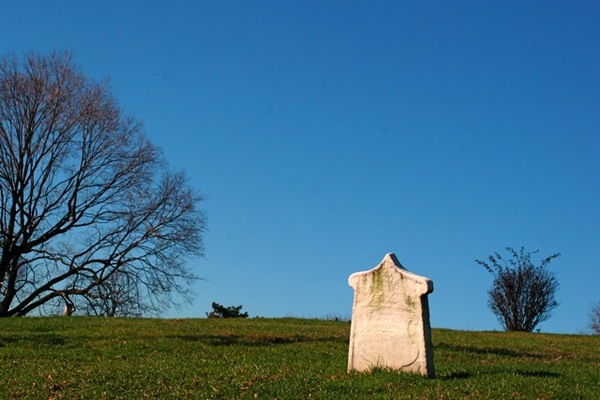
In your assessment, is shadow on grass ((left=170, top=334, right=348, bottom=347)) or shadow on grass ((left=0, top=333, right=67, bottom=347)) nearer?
shadow on grass ((left=0, top=333, right=67, bottom=347))

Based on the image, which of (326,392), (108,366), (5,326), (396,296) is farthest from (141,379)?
(5,326)

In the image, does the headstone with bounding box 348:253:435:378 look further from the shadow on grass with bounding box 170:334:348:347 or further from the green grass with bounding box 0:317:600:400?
the shadow on grass with bounding box 170:334:348:347

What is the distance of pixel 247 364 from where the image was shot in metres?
14.6

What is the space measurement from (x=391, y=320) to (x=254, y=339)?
908 centimetres

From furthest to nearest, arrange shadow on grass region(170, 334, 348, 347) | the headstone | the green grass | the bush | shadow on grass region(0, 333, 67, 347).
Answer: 1. the bush
2. shadow on grass region(170, 334, 348, 347)
3. shadow on grass region(0, 333, 67, 347)
4. the headstone
5. the green grass

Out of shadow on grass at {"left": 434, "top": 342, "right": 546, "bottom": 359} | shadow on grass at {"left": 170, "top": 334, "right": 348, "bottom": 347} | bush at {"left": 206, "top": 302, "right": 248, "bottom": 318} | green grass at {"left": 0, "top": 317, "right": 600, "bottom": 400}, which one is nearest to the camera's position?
green grass at {"left": 0, "top": 317, "right": 600, "bottom": 400}

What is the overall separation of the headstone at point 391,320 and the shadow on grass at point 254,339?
7.54 meters

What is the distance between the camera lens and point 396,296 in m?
12.5

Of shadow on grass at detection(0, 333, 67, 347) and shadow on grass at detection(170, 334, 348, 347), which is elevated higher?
shadow on grass at detection(170, 334, 348, 347)

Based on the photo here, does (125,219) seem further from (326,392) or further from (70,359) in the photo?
(326,392)

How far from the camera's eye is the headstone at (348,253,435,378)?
12.3 metres

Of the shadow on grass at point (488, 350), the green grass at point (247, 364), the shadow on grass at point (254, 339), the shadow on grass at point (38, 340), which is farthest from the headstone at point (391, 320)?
the shadow on grass at point (38, 340)

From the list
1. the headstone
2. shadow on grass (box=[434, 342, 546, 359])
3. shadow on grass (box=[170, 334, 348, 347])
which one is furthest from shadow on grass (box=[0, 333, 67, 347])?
the headstone

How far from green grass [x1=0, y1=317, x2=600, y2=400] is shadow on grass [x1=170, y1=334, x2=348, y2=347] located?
30 mm
